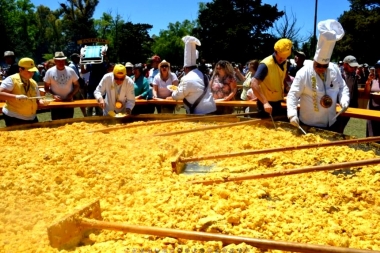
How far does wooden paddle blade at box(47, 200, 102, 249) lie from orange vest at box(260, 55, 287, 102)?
9.94 ft

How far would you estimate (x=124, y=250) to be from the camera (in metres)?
2.01

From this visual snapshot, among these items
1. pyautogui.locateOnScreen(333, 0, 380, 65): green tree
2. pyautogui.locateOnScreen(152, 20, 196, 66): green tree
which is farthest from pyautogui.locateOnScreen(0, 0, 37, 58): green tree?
pyautogui.locateOnScreen(333, 0, 380, 65): green tree

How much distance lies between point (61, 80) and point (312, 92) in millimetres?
4268

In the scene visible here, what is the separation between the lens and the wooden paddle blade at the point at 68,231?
6.96 ft

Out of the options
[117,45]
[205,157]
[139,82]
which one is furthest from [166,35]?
[205,157]

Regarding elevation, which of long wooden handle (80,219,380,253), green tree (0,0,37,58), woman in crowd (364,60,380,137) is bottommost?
long wooden handle (80,219,380,253)

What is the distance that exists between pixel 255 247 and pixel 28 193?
1.71 meters

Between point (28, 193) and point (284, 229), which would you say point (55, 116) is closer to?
point (28, 193)

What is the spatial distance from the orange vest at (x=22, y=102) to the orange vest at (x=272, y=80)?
3042 millimetres

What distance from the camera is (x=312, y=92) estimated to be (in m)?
4.25

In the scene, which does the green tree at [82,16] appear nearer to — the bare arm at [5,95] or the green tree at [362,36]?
the green tree at [362,36]

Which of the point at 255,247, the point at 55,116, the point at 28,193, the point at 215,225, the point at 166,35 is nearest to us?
the point at 255,247

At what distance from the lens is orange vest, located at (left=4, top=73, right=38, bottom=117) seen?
5.19 metres

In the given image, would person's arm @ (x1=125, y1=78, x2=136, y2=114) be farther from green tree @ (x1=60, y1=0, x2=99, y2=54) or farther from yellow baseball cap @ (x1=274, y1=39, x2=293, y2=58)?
green tree @ (x1=60, y1=0, x2=99, y2=54)
